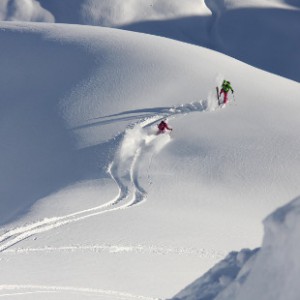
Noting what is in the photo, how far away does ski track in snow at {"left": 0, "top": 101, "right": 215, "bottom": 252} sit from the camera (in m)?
12.9

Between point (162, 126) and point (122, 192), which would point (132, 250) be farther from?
point (162, 126)

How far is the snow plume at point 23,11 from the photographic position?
5441cm

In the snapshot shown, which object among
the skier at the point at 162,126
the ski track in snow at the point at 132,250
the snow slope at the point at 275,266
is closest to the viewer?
the snow slope at the point at 275,266

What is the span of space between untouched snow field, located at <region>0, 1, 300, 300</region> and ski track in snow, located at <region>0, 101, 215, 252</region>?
0.05 metres

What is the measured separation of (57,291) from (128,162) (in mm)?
9144

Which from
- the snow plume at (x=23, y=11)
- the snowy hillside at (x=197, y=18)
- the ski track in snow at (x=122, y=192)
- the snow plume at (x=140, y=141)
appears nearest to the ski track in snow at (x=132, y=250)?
the ski track in snow at (x=122, y=192)

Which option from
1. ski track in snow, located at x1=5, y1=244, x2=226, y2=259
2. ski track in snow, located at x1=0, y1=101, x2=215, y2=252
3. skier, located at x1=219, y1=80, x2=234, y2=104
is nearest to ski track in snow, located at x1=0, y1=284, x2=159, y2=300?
ski track in snow, located at x1=5, y1=244, x2=226, y2=259

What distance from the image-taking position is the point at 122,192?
16.4 metres

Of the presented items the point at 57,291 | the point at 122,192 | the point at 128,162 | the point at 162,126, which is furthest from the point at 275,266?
the point at 162,126

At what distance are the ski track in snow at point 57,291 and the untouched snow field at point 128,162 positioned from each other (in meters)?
0.03

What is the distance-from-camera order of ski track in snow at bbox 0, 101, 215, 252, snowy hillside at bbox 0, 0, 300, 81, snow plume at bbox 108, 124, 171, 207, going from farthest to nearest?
1. snowy hillside at bbox 0, 0, 300, 81
2. snow plume at bbox 108, 124, 171, 207
3. ski track in snow at bbox 0, 101, 215, 252

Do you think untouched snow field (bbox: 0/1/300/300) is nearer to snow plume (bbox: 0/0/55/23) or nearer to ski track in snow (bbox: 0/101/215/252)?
ski track in snow (bbox: 0/101/215/252)

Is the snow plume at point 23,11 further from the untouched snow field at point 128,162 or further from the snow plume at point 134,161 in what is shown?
the snow plume at point 134,161

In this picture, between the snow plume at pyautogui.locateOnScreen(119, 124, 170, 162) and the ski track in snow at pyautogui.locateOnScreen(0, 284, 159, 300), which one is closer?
the ski track in snow at pyautogui.locateOnScreen(0, 284, 159, 300)
